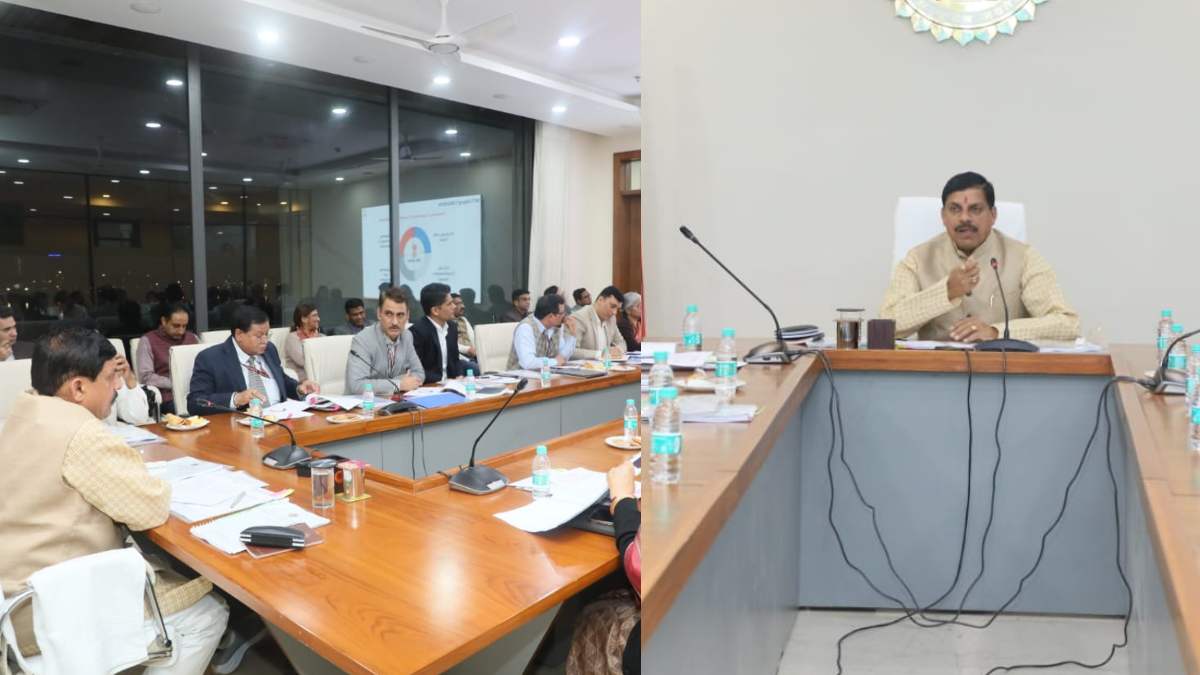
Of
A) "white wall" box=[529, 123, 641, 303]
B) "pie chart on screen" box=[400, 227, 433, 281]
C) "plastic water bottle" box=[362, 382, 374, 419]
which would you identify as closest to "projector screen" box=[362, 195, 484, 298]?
"pie chart on screen" box=[400, 227, 433, 281]

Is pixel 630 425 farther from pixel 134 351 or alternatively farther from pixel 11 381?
pixel 134 351

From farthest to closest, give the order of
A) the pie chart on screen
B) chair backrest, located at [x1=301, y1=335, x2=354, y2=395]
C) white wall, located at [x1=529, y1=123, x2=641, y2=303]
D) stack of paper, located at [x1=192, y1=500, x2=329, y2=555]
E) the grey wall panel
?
white wall, located at [x1=529, y1=123, x2=641, y2=303], the pie chart on screen, chair backrest, located at [x1=301, y1=335, x2=354, y2=395], stack of paper, located at [x1=192, y1=500, x2=329, y2=555], the grey wall panel

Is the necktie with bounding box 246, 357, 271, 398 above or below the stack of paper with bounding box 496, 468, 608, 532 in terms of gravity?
above

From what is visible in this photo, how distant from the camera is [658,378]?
5.15ft

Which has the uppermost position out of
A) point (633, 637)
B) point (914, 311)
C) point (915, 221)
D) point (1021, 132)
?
point (1021, 132)

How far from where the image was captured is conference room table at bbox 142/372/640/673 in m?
1.05

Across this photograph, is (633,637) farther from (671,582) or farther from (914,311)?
(914,311)

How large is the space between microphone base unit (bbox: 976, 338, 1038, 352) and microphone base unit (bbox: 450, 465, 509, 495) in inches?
51.4

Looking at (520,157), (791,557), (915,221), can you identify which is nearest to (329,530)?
(791,557)

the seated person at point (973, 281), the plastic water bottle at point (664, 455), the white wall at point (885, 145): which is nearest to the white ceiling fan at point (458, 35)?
the white wall at point (885, 145)

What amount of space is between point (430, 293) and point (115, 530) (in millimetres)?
2297

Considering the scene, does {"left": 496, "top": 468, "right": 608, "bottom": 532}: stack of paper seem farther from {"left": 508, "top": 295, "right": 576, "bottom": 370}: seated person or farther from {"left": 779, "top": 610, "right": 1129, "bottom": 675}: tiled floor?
{"left": 508, "top": 295, "right": 576, "bottom": 370}: seated person

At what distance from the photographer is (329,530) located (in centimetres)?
149

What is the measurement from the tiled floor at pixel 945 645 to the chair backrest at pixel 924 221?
128 centimetres
